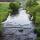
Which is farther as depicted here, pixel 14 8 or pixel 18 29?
pixel 14 8

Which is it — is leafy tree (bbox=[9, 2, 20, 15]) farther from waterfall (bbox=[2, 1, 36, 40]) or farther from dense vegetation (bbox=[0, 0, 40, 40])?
waterfall (bbox=[2, 1, 36, 40])

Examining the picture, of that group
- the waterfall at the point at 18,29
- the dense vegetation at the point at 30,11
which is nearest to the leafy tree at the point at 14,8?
the dense vegetation at the point at 30,11

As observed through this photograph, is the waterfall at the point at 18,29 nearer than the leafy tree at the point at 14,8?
Yes

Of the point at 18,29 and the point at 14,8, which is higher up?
the point at 14,8

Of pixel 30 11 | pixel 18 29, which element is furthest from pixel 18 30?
pixel 30 11

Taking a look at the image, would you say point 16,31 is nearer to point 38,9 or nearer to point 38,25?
point 38,25

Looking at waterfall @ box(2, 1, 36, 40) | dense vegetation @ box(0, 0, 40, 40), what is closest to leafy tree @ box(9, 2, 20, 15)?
dense vegetation @ box(0, 0, 40, 40)

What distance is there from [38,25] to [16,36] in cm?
21

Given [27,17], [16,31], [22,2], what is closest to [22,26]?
[16,31]

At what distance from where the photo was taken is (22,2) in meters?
1.55

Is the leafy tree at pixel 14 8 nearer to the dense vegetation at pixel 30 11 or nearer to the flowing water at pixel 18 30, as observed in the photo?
the dense vegetation at pixel 30 11

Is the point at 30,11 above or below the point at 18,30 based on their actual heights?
above

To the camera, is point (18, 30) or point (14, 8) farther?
point (14, 8)

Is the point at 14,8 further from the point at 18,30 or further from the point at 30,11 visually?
the point at 18,30
